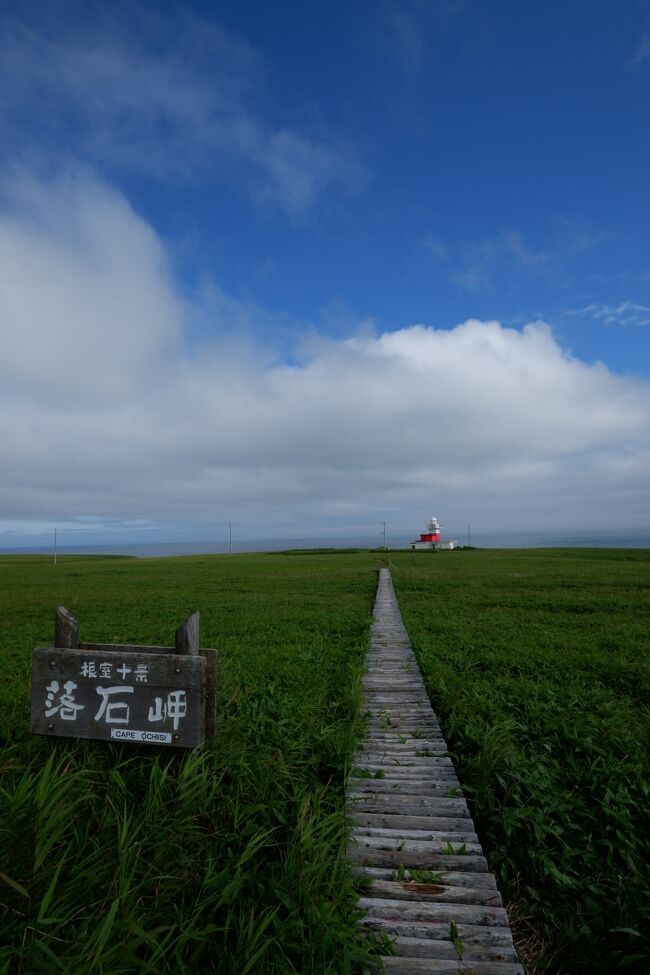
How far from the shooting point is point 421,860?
11.4 feet

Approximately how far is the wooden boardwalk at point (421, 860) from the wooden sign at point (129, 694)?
5.45 ft

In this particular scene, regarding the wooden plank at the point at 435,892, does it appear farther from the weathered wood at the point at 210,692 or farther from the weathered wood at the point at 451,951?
the weathered wood at the point at 210,692

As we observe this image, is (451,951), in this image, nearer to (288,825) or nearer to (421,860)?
(421,860)

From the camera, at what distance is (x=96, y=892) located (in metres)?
2.76

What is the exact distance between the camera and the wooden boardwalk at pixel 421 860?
2775mm

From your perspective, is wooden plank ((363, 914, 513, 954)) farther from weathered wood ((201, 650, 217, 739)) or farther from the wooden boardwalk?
weathered wood ((201, 650, 217, 739))

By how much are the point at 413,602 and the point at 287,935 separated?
14.2 m

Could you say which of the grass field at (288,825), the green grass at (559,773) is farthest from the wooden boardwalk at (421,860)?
the green grass at (559,773)

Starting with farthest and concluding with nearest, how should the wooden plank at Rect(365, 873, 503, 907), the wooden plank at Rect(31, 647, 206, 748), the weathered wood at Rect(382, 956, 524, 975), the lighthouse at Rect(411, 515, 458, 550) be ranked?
the lighthouse at Rect(411, 515, 458, 550)
the wooden plank at Rect(31, 647, 206, 748)
the wooden plank at Rect(365, 873, 503, 907)
the weathered wood at Rect(382, 956, 524, 975)

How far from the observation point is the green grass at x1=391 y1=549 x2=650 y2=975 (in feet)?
10.5

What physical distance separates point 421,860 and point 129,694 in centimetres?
269

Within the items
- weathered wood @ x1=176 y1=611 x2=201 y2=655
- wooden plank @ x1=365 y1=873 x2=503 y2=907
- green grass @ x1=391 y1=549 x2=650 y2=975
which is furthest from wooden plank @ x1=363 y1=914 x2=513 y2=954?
weathered wood @ x1=176 y1=611 x2=201 y2=655

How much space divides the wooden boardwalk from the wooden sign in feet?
5.45

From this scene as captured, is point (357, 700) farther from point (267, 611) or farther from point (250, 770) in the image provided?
point (267, 611)
